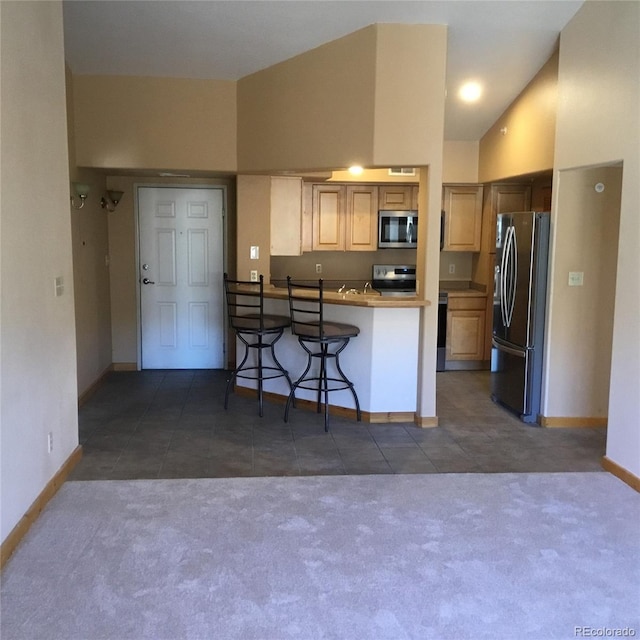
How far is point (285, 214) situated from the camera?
5977mm

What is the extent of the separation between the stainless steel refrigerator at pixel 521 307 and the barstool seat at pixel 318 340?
1.30 meters

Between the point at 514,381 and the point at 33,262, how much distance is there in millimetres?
3709

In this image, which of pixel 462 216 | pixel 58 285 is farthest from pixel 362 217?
pixel 58 285

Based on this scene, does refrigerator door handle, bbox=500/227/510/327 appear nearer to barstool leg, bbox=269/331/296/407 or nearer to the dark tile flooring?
the dark tile flooring

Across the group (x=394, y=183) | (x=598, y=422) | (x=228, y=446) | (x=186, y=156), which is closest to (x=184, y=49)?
(x=186, y=156)

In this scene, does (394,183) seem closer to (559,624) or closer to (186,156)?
(186,156)

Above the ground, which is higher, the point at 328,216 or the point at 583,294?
the point at 328,216

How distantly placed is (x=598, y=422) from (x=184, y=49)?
4351 mm

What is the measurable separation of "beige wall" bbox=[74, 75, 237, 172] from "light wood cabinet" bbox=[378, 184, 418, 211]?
1851 mm

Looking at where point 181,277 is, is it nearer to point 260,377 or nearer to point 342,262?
point 342,262

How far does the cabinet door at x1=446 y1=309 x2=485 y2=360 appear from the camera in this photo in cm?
681

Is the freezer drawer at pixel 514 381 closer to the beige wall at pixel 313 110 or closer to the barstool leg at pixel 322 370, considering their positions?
the barstool leg at pixel 322 370

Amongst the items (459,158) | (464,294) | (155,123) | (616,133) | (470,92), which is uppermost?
(470,92)

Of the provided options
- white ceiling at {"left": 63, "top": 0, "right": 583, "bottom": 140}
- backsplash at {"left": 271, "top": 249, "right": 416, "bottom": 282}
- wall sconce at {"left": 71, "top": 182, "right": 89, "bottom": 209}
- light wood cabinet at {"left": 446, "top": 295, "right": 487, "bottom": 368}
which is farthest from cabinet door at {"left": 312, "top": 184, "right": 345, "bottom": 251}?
wall sconce at {"left": 71, "top": 182, "right": 89, "bottom": 209}
